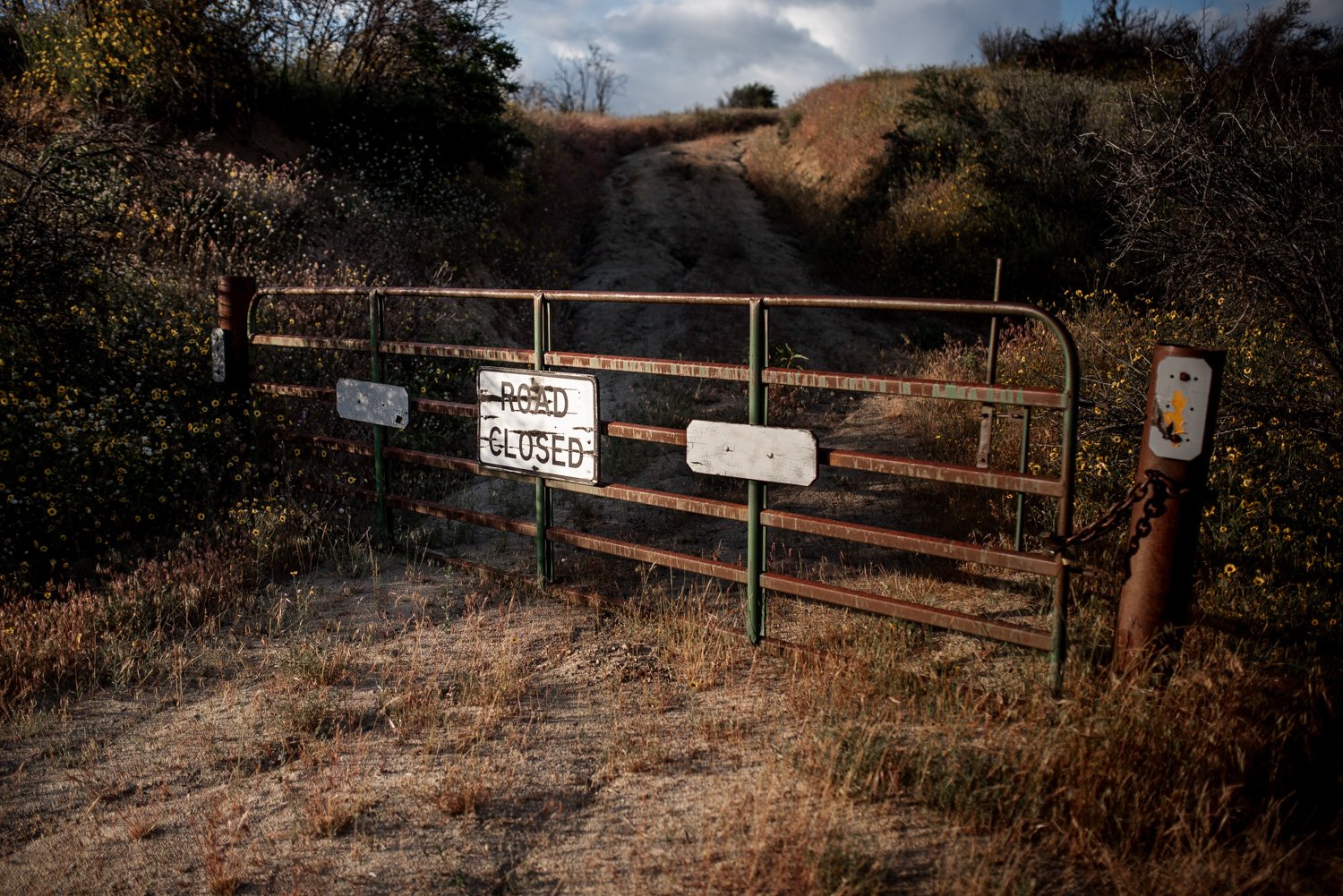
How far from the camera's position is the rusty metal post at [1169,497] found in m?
3.45

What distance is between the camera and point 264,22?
1510 centimetres

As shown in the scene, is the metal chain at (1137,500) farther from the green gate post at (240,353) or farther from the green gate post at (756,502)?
the green gate post at (240,353)

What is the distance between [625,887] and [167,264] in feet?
31.6

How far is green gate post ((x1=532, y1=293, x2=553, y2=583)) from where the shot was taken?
5262 millimetres

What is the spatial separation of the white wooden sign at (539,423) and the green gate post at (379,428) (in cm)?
100

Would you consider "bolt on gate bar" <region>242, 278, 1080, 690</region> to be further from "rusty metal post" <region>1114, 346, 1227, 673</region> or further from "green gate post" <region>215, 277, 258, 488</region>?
"green gate post" <region>215, 277, 258, 488</region>

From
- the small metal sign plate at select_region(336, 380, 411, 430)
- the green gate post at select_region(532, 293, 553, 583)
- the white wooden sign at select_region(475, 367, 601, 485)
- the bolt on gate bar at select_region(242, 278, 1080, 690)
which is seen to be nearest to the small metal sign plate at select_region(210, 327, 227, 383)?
the small metal sign plate at select_region(336, 380, 411, 430)

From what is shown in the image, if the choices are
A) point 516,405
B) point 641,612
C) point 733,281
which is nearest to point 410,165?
point 733,281

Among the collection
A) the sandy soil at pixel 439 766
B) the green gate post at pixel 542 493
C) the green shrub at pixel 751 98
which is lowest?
the sandy soil at pixel 439 766

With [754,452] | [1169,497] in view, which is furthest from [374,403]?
[1169,497]

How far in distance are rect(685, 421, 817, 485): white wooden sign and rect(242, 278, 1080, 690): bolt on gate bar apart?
0.08 m

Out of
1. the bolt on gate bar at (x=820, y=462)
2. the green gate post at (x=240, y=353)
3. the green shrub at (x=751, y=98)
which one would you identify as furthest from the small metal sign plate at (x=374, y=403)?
the green shrub at (x=751, y=98)

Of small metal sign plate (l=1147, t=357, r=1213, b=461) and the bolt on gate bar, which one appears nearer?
small metal sign plate (l=1147, t=357, r=1213, b=461)

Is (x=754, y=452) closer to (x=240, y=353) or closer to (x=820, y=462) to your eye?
(x=820, y=462)
